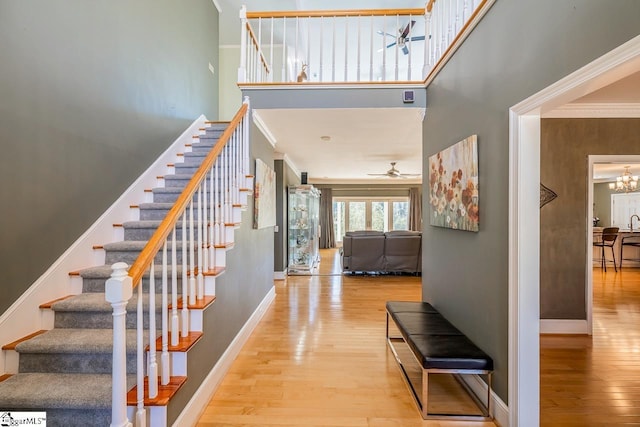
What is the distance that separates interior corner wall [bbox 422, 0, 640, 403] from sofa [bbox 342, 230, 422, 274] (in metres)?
3.23

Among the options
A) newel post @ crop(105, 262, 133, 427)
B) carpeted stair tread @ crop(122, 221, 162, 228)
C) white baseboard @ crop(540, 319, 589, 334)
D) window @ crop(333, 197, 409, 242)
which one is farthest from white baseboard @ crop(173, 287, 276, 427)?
window @ crop(333, 197, 409, 242)

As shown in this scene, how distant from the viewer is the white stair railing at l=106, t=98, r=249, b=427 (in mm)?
1148

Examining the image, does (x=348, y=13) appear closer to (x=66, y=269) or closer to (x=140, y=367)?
(x=66, y=269)

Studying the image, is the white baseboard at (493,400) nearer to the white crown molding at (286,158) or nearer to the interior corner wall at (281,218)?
the interior corner wall at (281,218)

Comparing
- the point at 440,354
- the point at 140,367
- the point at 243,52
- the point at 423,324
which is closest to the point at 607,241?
the point at 423,324

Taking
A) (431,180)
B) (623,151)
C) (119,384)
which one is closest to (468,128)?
(431,180)

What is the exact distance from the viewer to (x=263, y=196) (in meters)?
3.61

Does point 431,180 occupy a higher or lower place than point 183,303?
higher

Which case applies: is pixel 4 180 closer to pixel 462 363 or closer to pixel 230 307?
pixel 230 307

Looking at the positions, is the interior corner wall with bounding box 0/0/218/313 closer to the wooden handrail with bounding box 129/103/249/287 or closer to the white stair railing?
the white stair railing

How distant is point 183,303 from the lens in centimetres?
175

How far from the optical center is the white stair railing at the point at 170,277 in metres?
1.15

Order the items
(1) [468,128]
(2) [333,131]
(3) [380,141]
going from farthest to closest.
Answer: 1. (3) [380,141]
2. (2) [333,131]
3. (1) [468,128]

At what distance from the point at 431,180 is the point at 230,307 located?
2238 millimetres
